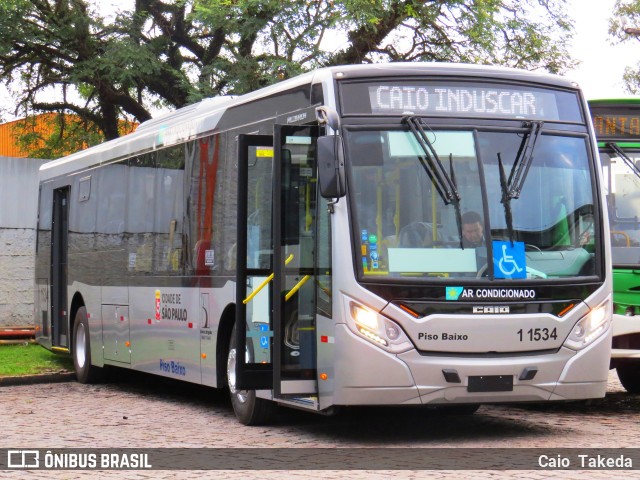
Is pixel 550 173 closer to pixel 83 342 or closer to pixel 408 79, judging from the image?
pixel 408 79

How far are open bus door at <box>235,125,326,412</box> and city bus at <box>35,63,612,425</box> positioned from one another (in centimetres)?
1

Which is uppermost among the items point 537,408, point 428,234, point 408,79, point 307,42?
point 307,42

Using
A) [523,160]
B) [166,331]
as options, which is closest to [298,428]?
[166,331]

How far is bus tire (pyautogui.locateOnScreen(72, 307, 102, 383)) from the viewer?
1722 cm

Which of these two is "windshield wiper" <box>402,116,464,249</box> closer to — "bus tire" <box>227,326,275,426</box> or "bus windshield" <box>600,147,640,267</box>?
"bus tire" <box>227,326,275,426</box>

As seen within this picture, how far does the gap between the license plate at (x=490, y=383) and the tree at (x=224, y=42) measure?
14507mm

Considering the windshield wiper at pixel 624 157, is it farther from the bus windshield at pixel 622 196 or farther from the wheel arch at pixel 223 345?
the wheel arch at pixel 223 345

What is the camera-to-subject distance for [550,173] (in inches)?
420

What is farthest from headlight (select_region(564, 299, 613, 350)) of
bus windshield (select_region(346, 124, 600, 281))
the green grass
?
the green grass

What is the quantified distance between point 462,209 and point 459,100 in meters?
1.03

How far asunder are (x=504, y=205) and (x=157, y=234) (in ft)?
→ 17.2

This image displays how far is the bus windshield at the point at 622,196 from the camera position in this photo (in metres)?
13.1

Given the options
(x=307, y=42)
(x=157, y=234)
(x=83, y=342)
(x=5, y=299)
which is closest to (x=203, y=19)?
(x=307, y=42)

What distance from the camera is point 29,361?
18906mm
